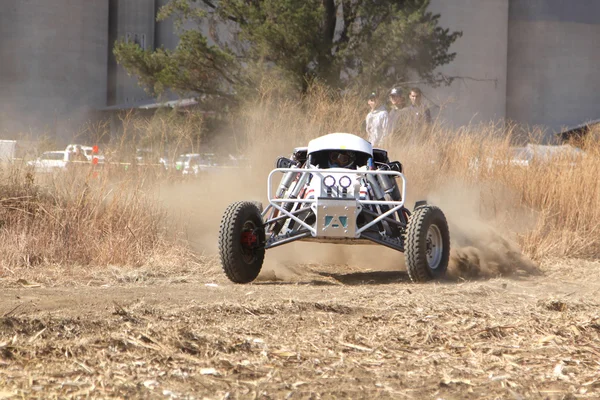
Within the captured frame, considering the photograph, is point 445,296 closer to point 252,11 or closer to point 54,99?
point 252,11

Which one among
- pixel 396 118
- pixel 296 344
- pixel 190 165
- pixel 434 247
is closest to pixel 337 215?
pixel 434 247

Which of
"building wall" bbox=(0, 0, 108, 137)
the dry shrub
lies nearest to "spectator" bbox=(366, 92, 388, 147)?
the dry shrub

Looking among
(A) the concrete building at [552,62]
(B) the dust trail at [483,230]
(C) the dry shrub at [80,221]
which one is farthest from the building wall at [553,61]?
(C) the dry shrub at [80,221]

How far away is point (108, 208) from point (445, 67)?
23101 mm

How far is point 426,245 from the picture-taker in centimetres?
800

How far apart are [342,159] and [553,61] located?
90.2ft

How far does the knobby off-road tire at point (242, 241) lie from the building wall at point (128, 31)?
27.6 metres

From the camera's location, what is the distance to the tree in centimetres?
1928

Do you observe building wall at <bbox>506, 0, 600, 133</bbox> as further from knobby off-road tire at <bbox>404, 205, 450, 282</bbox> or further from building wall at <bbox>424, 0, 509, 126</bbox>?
knobby off-road tire at <bbox>404, 205, 450, 282</bbox>

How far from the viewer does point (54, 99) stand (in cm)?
3488

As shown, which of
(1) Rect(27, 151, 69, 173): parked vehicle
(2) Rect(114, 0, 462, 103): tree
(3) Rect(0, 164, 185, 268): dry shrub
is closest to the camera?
(3) Rect(0, 164, 185, 268): dry shrub

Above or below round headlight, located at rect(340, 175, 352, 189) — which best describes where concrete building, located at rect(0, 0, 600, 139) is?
above

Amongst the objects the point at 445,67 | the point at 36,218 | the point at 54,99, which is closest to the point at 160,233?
the point at 36,218

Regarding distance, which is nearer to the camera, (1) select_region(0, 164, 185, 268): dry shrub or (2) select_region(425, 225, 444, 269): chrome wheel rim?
(2) select_region(425, 225, 444, 269): chrome wheel rim
